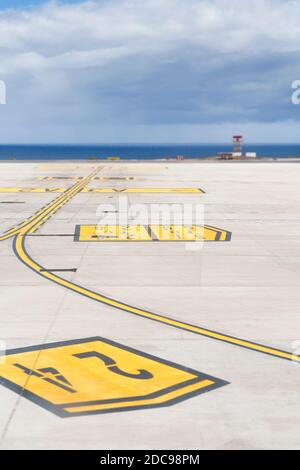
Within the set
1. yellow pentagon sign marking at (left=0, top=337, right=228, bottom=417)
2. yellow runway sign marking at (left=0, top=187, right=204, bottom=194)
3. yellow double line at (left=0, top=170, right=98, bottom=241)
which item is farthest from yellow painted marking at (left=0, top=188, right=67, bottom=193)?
yellow pentagon sign marking at (left=0, top=337, right=228, bottom=417)

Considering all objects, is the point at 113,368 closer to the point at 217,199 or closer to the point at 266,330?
the point at 266,330

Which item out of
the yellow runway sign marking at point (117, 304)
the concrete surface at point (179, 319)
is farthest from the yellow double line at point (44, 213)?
the concrete surface at point (179, 319)

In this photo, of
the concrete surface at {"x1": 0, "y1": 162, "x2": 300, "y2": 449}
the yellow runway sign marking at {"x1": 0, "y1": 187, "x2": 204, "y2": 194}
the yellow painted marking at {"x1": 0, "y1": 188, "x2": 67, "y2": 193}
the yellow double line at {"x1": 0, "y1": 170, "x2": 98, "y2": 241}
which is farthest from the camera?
the yellow painted marking at {"x1": 0, "y1": 188, "x2": 67, "y2": 193}

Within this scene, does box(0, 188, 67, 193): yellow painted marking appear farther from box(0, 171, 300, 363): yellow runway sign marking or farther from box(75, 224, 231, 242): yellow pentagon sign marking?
box(75, 224, 231, 242): yellow pentagon sign marking

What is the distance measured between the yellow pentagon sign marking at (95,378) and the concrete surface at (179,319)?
0.70 ft

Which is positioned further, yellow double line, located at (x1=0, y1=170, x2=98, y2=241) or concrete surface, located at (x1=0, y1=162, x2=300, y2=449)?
yellow double line, located at (x1=0, y1=170, x2=98, y2=241)

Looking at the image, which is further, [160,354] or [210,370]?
[160,354]

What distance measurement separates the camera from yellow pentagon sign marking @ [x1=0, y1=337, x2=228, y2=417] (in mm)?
8070

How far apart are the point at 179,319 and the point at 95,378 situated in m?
3.34

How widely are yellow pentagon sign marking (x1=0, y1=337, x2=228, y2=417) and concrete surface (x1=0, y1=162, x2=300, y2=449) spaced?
0.70 ft

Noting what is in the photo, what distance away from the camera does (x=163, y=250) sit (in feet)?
64.6

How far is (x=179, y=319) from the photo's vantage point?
39.0 ft

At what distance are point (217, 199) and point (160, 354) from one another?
90.3ft
